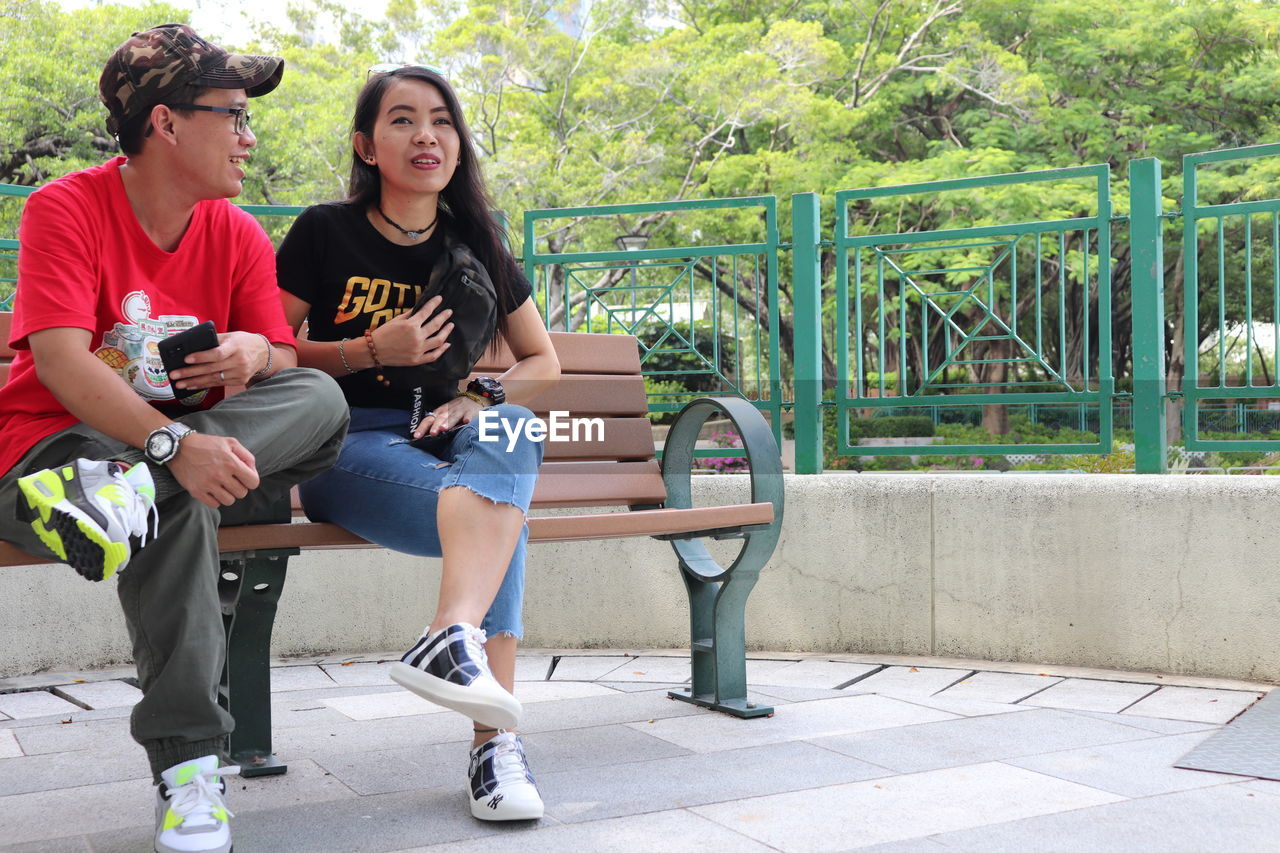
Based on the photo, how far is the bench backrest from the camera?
3.46 meters

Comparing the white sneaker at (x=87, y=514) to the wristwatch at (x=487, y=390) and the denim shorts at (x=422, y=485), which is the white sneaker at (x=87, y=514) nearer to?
the denim shorts at (x=422, y=485)

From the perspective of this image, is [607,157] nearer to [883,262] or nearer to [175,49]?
[883,262]

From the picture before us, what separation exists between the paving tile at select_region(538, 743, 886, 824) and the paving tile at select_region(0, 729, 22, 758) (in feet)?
4.66

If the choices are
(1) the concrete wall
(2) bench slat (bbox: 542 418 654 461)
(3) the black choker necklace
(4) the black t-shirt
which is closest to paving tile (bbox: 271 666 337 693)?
(1) the concrete wall

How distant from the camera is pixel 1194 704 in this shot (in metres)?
3.40

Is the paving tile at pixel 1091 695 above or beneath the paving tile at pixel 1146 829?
beneath

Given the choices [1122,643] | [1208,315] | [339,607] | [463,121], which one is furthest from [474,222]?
[1208,315]

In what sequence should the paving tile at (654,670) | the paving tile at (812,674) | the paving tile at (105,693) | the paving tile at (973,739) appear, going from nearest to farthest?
the paving tile at (973,739) < the paving tile at (105,693) < the paving tile at (812,674) < the paving tile at (654,670)

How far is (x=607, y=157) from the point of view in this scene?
63.9 feet

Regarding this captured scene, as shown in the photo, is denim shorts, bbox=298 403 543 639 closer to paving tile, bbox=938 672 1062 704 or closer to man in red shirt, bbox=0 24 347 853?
man in red shirt, bbox=0 24 347 853

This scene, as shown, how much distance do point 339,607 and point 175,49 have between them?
257cm

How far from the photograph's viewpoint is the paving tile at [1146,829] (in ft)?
6.99

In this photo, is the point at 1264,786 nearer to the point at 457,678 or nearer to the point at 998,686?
the point at 998,686

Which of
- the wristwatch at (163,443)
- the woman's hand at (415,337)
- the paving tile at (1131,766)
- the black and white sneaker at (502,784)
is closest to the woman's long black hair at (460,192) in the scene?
the woman's hand at (415,337)
